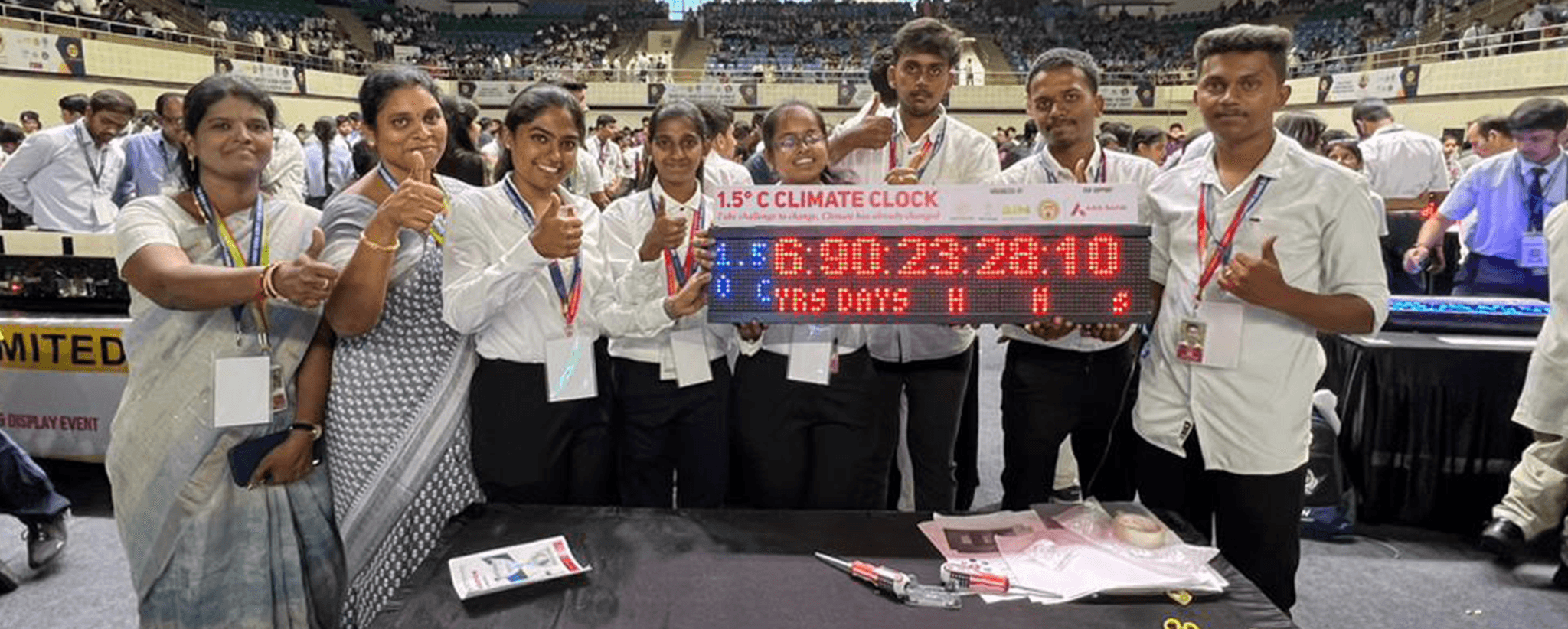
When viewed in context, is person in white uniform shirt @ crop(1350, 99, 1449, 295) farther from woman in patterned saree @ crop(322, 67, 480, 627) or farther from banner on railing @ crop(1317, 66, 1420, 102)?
banner on railing @ crop(1317, 66, 1420, 102)

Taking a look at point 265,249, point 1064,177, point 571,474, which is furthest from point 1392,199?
point 265,249

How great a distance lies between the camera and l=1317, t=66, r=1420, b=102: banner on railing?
15.6 m

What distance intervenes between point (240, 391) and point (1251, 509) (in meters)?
2.35

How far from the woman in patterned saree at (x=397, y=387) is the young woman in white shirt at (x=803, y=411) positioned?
75 centimetres

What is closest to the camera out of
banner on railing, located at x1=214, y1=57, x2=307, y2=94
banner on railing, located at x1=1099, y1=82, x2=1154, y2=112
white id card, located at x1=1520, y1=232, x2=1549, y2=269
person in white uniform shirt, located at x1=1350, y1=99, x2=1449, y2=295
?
white id card, located at x1=1520, y1=232, x2=1549, y2=269

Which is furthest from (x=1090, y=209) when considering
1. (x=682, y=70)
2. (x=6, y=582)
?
(x=682, y=70)

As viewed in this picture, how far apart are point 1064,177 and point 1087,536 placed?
1.03m

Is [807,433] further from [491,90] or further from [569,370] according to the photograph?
[491,90]

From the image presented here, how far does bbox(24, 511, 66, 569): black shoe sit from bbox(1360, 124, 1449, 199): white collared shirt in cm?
737

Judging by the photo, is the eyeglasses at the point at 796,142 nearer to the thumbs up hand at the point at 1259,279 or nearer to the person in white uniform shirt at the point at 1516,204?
the thumbs up hand at the point at 1259,279

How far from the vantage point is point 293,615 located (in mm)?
2193

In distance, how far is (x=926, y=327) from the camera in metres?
2.51

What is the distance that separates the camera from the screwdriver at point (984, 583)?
1.61 m

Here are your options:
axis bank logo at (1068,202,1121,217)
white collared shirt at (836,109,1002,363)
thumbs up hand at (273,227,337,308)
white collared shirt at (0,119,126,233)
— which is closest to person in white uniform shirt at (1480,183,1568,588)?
white collared shirt at (836,109,1002,363)
